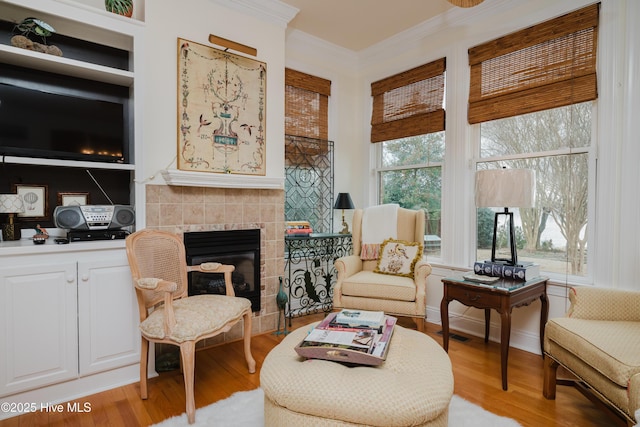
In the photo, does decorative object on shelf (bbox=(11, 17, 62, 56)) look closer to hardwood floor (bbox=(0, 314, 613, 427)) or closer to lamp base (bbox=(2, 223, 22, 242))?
lamp base (bbox=(2, 223, 22, 242))

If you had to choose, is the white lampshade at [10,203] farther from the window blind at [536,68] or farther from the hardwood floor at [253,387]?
the window blind at [536,68]

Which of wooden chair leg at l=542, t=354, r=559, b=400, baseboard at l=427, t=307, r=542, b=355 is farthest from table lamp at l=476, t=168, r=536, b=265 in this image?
wooden chair leg at l=542, t=354, r=559, b=400

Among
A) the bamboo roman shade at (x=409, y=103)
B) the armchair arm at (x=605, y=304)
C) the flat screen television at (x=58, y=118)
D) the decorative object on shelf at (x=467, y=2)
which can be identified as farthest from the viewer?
the bamboo roman shade at (x=409, y=103)

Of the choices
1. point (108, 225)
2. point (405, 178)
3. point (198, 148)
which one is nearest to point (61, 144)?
point (108, 225)

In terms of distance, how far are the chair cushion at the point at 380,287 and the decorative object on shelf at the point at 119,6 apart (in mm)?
2510

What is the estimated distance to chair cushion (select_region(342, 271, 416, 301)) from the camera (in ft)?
9.17

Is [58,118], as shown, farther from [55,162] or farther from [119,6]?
[119,6]

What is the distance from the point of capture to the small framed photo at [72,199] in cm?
240

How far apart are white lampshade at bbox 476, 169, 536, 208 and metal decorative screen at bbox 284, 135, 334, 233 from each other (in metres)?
1.81

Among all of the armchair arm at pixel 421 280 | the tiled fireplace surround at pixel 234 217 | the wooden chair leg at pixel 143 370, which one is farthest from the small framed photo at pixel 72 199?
the armchair arm at pixel 421 280

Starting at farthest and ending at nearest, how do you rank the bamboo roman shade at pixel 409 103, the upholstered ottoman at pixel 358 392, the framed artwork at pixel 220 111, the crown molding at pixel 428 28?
the bamboo roman shade at pixel 409 103 < the crown molding at pixel 428 28 < the framed artwork at pixel 220 111 < the upholstered ottoman at pixel 358 392

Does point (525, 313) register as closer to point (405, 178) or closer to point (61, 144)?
point (405, 178)

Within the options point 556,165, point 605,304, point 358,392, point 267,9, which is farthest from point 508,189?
point 267,9

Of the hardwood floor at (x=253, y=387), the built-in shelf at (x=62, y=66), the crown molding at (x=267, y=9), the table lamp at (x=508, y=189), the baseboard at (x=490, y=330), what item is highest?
the crown molding at (x=267, y=9)
